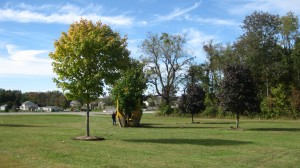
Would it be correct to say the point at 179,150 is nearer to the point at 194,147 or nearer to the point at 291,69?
the point at 194,147

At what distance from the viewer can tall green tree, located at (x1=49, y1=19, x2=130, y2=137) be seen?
18719 millimetres

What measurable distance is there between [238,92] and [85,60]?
1536cm

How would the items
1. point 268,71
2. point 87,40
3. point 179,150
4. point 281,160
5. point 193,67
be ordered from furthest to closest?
1. point 193,67
2. point 268,71
3. point 87,40
4. point 179,150
5. point 281,160

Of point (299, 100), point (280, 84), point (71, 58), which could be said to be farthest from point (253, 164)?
point (280, 84)

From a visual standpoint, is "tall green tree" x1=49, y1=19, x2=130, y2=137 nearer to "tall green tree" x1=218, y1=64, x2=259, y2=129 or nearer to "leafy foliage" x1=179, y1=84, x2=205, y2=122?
"tall green tree" x1=218, y1=64, x2=259, y2=129

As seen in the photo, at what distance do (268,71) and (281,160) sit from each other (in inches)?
1719

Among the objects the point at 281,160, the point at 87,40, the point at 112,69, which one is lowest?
the point at 281,160

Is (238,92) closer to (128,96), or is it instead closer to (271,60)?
(128,96)

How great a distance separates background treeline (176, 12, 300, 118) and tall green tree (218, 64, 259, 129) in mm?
22647

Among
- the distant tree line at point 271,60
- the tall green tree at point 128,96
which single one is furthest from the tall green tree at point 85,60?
the distant tree line at point 271,60

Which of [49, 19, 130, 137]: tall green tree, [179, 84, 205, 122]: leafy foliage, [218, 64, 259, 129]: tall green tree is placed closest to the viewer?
[49, 19, 130, 137]: tall green tree

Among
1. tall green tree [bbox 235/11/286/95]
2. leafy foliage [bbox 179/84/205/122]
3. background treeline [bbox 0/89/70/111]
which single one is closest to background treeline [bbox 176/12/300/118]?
tall green tree [bbox 235/11/286/95]

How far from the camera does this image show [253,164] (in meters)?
11.9

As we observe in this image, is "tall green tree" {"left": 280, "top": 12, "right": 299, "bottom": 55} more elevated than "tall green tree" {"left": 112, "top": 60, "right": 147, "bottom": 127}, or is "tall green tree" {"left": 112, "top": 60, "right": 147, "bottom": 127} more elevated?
"tall green tree" {"left": 280, "top": 12, "right": 299, "bottom": 55}
